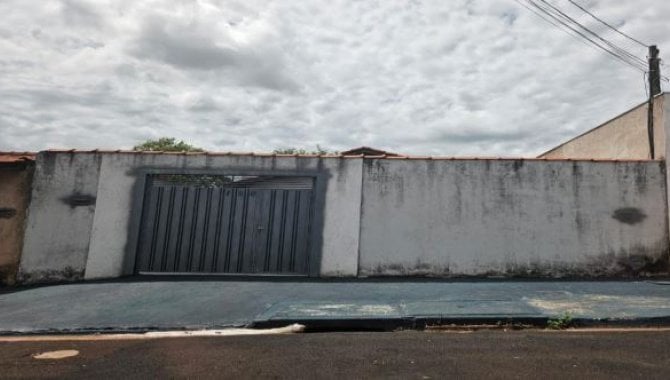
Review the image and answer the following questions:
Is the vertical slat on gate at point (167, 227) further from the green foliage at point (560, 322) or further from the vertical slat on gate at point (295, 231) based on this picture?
the green foliage at point (560, 322)

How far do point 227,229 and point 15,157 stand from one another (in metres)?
5.61

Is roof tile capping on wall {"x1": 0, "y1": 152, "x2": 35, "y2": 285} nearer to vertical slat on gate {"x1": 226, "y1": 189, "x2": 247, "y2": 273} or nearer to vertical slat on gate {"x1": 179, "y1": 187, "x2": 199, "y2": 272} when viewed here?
vertical slat on gate {"x1": 179, "y1": 187, "x2": 199, "y2": 272}

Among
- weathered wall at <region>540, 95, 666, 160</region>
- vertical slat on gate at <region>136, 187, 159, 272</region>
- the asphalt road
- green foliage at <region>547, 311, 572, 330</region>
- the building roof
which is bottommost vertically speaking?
the asphalt road

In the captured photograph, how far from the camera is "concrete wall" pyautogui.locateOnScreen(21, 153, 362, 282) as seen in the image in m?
9.54

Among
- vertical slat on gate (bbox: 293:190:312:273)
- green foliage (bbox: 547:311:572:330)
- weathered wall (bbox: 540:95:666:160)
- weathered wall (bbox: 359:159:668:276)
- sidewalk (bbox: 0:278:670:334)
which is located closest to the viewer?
green foliage (bbox: 547:311:572:330)

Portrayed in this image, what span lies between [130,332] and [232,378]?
284cm

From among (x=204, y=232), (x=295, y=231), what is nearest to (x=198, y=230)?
(x=204, y=232)

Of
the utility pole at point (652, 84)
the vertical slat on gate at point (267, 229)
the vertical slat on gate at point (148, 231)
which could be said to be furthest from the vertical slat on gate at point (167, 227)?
the utility pole at point (652, 84)

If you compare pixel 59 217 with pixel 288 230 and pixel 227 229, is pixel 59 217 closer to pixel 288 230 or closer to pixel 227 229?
pixel 227 229

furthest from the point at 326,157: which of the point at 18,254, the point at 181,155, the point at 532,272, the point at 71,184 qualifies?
the point at 18,254

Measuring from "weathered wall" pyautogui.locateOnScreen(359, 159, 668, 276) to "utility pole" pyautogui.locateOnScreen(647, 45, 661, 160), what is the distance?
728 mm

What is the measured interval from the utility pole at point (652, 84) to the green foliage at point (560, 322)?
6.37 m

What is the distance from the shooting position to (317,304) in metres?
6.96

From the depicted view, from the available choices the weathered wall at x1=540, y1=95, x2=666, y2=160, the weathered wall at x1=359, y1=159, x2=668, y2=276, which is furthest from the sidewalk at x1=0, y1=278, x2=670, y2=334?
the weathered wall at x1=540, y1=95, x2=666, y2=160
